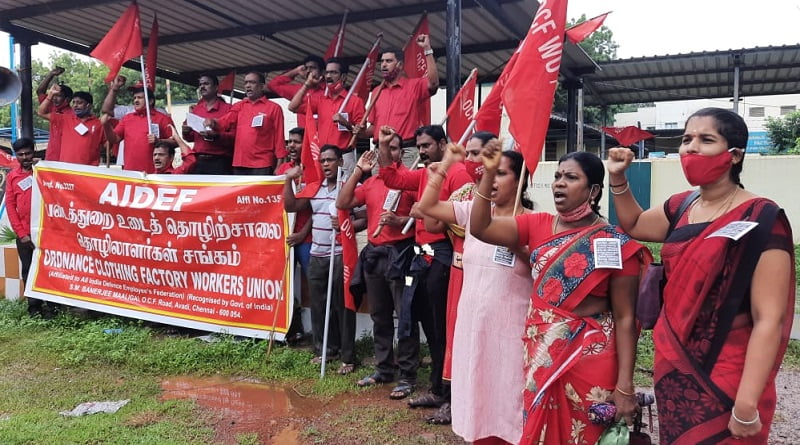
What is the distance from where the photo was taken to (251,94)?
6.57m

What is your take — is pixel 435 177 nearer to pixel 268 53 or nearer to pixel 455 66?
pixel 455 66

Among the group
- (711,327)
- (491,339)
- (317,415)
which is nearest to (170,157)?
(317,415)

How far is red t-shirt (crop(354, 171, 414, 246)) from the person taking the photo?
14.3 ft

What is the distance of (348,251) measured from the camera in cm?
488

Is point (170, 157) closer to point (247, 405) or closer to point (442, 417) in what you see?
point (247, 405)

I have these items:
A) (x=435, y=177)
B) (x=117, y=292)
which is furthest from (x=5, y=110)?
(x=435, y=177)

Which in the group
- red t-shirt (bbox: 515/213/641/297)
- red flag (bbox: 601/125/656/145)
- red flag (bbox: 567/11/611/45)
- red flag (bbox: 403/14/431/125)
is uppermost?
red flag (bbox: 403/14/431/125)

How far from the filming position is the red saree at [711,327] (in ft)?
5.87

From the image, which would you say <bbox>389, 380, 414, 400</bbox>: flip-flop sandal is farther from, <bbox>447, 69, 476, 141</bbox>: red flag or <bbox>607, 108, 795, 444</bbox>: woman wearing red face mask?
<bbox>607, 108, 795, 444</bbox>: woman wearing red face mask

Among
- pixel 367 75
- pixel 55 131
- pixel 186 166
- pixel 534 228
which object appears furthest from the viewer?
pixel 55 131

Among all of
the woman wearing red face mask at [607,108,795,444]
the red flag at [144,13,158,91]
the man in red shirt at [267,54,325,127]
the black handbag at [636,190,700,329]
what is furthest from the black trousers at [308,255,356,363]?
the red flag at [144,13,158,91]

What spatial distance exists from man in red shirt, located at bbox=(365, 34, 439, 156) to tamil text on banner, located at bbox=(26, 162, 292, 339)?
50.2 inches

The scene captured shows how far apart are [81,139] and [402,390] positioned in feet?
17.1

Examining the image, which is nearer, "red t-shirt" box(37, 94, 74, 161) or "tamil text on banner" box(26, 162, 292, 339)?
"tamil text on banner" box(26, 162, 292, 339)
